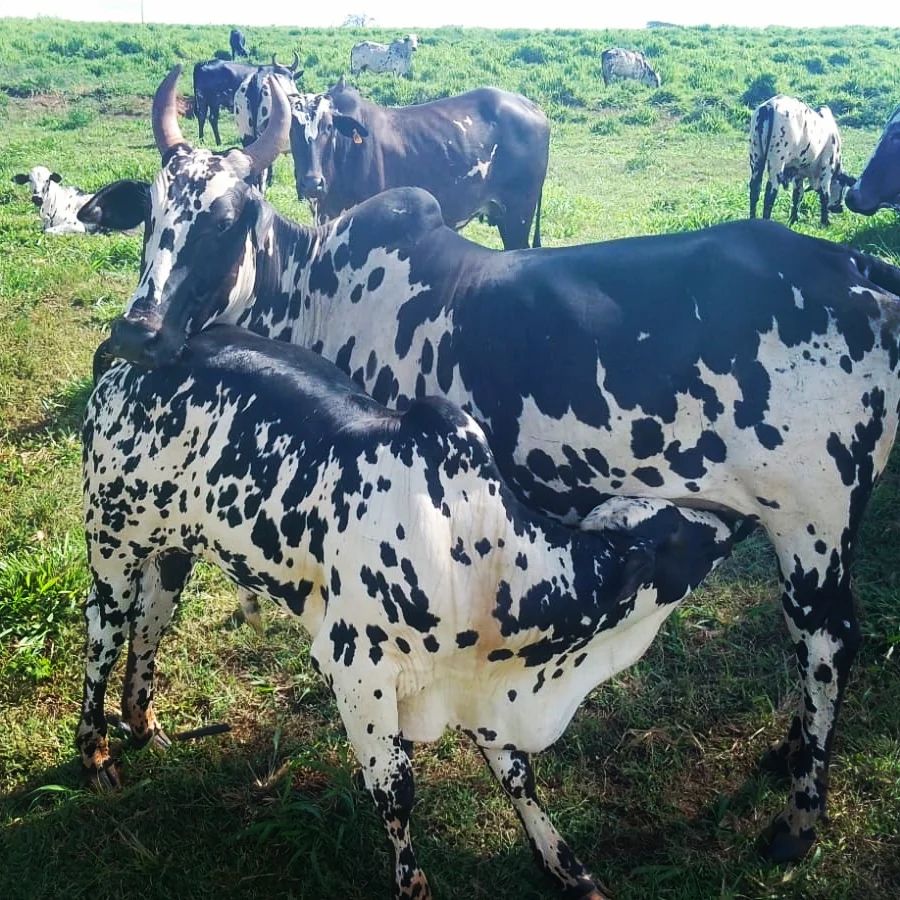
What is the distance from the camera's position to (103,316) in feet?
23.6

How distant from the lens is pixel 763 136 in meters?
10.6

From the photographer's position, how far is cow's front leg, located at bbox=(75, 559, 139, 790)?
3.19m

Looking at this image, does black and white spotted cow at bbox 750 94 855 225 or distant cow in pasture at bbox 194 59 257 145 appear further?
distant cow in pasture at bbox 194 59 257 145

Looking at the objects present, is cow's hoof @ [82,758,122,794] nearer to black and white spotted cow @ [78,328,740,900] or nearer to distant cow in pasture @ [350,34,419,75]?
black and white spotted cow @ [78,328,740,900]

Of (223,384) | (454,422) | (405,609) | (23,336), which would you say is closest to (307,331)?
(223,384)

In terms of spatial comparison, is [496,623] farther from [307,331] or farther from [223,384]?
[307,331]

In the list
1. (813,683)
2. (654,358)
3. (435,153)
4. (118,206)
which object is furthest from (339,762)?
(435,153)

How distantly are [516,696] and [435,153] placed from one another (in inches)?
230

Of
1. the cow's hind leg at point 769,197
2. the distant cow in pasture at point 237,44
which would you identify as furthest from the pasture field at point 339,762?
the distant cow in pasture at point 237,44

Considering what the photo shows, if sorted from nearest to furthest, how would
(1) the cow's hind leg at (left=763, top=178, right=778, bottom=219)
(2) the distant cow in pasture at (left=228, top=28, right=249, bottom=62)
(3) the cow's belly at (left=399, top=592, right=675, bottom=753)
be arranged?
(3) the cow's belly at (left=399, top=592, right=675, bottom=753), (1) the cow's hind leg at (left=763, top=178, right=778, bottom=219), (2) the distant cow in pasture at (left=228, top=28, right=249, bottom=62)

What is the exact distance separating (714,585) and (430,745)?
63.0 inches

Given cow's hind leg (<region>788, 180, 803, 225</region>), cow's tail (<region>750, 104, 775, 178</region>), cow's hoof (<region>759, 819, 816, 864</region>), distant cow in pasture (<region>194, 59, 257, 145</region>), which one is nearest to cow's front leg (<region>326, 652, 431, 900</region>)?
cow's hoof (<region>759, 819, 816, 864</region>)

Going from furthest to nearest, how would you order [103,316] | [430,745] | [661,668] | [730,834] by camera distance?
[103,316], [661,668], [430,745], [730,834]

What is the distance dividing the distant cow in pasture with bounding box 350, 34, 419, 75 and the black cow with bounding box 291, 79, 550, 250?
14291 millimetres
